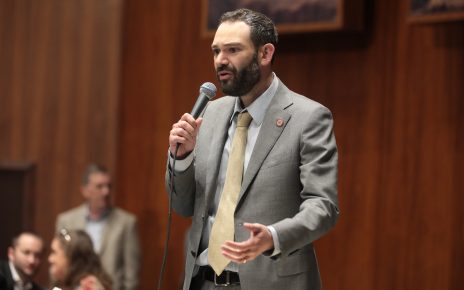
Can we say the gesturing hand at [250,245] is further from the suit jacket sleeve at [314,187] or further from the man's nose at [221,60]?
the man's nose at [221,60]

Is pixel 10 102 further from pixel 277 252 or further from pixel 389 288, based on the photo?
pixel 277 252

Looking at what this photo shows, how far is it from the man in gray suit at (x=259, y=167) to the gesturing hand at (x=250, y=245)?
0.11 meters

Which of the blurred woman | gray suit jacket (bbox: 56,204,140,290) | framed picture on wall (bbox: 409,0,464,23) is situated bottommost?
gray suit jacket (bbox: 56,204,140,290)

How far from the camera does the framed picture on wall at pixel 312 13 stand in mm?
4770

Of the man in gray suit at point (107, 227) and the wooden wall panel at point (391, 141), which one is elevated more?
the wooden wall panel at point (391, 141)

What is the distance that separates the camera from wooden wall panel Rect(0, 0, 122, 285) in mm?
6355

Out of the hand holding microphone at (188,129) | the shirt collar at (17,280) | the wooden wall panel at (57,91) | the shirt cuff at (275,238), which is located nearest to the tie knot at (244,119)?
the hand holding microphone at (188,129)

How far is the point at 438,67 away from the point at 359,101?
1.71 feet

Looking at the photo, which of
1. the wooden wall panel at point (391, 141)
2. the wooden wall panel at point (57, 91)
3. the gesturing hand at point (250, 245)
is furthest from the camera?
the wooden wall panel at point (57, 91)

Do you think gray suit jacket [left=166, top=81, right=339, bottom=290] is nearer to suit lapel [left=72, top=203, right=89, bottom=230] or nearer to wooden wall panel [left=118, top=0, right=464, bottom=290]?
wooden wall panel [left=118, top=0, right=464, bottom=290]

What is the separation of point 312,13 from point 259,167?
8.58 ft

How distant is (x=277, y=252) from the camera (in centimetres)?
219

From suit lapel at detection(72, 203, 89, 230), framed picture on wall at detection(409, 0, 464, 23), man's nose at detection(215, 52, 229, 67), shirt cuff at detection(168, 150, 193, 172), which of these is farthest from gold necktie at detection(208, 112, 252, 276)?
suit lapel at detection(72, 203, 89, 230)

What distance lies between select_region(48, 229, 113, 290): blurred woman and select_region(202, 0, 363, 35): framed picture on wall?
1.78 metres
